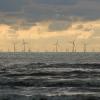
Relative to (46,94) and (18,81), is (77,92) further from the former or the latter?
(18,81)

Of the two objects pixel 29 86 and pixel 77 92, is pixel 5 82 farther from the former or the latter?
pixel 77 92

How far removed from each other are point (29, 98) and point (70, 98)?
455 cm

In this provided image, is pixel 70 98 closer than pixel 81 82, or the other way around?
pixel 70 98

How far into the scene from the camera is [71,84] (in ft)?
204

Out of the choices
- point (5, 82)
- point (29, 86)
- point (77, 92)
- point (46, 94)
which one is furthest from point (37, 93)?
point (5, 82)

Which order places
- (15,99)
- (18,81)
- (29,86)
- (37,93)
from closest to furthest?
(15,99)
(37,93)
(29,86)
(18,81)

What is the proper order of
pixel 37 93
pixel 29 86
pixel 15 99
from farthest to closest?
pixel 29 86
pixel 37 93
pixel 15 99

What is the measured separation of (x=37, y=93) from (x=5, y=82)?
1499cm

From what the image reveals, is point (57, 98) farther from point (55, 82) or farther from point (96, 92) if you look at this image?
point (55, 82)

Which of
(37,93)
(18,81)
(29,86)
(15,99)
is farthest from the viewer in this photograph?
(18,81)

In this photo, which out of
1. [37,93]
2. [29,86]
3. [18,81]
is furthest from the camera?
[18,81]

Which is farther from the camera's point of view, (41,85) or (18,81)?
(18,81)

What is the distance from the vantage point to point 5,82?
64438 mm

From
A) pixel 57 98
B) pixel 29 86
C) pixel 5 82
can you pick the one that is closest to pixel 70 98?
pixel 57 98
